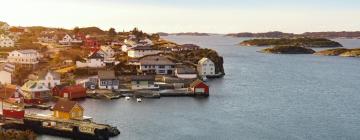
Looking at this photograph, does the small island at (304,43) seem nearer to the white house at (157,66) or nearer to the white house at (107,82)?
the white house at (157,66)

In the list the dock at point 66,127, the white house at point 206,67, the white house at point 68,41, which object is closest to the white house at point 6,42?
the white house at point 68,41

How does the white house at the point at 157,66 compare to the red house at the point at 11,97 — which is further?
the white house at the point at 157,66

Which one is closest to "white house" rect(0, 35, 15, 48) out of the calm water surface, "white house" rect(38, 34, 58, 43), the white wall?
"white house" rect(38, 34, 58, 43)

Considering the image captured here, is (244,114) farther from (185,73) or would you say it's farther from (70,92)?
(185,73)

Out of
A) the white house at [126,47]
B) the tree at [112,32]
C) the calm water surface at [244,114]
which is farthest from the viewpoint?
the tree at [112,32]

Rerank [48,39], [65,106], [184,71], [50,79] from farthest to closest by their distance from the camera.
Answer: [48,39]
[184,71]
[50,79]
[65,106]

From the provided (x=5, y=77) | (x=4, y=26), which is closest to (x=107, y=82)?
(x=5, y=77)

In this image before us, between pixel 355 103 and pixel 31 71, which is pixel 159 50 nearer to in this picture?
pixel 31 71
